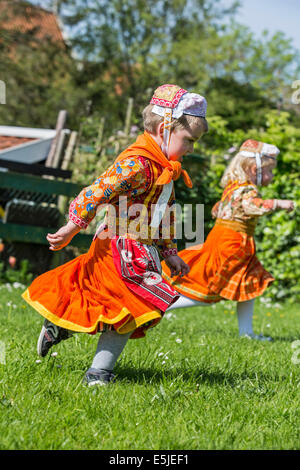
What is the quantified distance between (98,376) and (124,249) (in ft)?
1.99

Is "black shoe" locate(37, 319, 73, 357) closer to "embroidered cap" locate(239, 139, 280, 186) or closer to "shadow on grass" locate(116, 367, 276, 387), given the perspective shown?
"shadow on grass" locate(116, 367, 276, 387)

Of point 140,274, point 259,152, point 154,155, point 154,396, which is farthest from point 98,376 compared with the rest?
point 259,152

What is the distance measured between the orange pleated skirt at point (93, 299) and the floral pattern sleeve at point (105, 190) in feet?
0.83

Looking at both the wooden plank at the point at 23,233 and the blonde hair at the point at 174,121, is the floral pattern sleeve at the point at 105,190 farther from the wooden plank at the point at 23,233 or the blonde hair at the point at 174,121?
the wooden plank at the point at 23,233

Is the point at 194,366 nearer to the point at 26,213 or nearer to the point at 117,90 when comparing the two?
the point at 26,213

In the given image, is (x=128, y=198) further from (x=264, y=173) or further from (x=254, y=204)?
(x=264, y=173)

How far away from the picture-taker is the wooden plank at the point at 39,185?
743 cm

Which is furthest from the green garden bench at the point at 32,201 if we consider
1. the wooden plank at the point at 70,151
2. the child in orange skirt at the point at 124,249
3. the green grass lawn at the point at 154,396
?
the child in orange skirt at the point at 124,249

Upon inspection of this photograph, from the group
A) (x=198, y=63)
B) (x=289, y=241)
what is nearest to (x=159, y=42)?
(x=198, y=63)

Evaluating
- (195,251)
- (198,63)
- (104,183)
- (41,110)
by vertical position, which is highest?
(198,63)

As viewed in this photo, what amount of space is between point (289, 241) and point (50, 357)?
208 inches
